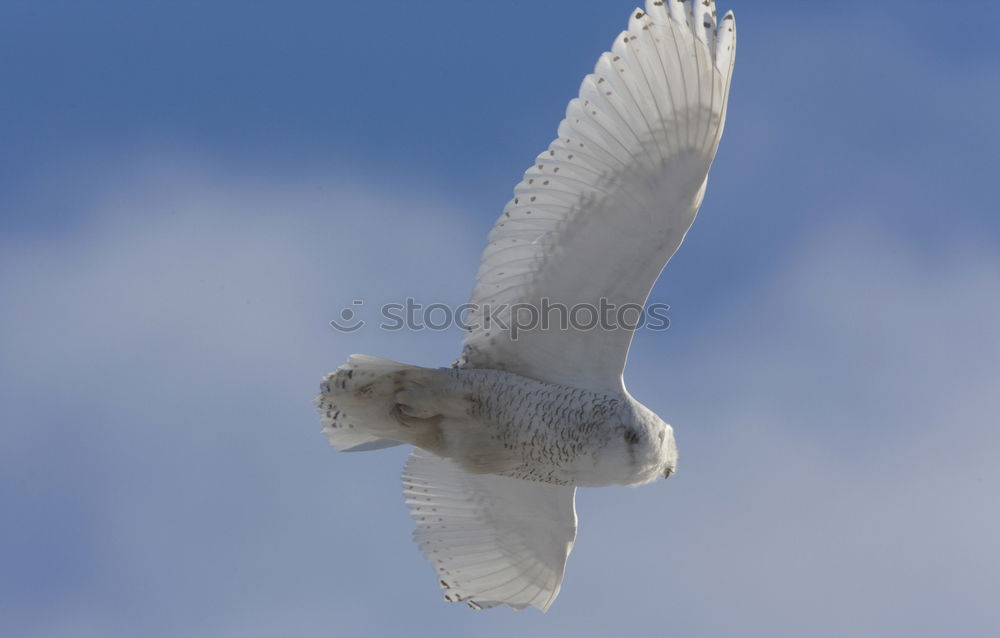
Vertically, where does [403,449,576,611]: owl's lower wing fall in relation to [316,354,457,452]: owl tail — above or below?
below

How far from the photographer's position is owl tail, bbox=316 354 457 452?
29.0ft

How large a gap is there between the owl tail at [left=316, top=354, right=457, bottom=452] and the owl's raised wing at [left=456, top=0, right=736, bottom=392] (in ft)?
1.97

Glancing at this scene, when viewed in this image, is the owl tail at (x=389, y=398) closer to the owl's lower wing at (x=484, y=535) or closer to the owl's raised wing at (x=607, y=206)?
the owl's raised wing at (x=607, y=206)

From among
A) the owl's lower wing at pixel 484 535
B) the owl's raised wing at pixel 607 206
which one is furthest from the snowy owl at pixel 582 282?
the owl's lower wing at pixel 484 535

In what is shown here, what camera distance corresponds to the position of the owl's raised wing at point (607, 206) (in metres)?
8.13

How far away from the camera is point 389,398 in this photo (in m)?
8.94

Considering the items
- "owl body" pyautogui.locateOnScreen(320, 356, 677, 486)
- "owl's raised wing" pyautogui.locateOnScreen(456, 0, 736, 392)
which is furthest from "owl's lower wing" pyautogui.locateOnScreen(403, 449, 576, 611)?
"owl's raised wing" pyautogui.locateOnScreen(456, 0, 736, 392)

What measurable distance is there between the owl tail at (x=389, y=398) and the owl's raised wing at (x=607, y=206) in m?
0.60

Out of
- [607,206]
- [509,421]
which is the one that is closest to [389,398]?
[509,421]

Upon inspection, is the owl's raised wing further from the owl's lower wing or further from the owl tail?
the owl's lower wing

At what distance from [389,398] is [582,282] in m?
1.73

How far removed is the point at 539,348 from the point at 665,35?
262 cm

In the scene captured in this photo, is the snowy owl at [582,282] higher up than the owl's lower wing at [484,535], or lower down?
higher up

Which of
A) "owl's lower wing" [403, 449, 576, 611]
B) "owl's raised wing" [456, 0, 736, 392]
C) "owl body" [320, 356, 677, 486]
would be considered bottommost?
"owl's lower wing" [403, 449, 576, 611]
